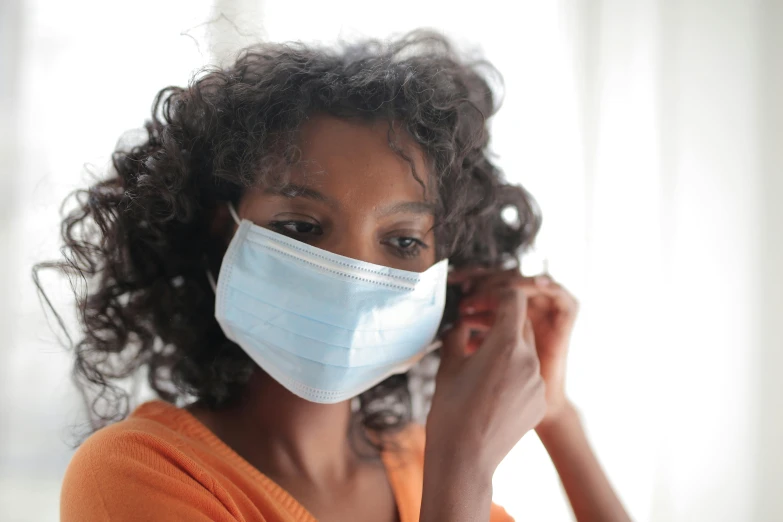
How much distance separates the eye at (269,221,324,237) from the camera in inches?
39.7

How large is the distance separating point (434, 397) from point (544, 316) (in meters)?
0.34

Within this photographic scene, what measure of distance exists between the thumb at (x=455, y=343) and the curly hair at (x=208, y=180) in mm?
143

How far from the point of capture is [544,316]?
1296 millimetres

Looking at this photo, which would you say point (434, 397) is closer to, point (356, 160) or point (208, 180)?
point (356, 160)

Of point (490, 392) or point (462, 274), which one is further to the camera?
point (462, 274)

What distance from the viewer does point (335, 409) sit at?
1140mm

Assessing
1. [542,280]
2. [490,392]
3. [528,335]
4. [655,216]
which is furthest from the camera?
[655,216]

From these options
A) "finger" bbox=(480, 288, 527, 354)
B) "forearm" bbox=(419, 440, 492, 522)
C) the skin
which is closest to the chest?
the skin

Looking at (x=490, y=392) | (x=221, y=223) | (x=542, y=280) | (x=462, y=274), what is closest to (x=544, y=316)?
(x=542, y=280)

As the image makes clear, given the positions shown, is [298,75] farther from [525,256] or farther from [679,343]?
[679,343]

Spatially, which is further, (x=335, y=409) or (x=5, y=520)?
(x=5, y=520)

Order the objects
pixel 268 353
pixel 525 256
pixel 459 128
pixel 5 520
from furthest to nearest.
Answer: pixel 525 256, pixel 5 520, pixel 459 128, pixel 268 353

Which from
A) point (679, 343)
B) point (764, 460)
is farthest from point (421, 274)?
point (764, 460)

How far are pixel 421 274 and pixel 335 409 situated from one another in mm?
297
